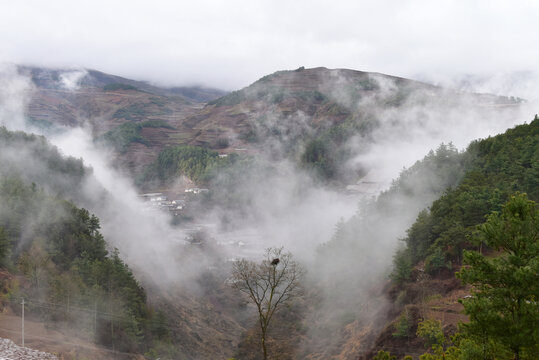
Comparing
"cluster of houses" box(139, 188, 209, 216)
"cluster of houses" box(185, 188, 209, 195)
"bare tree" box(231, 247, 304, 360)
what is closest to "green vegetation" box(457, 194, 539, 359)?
"bare tree" box(231, 247, 304, 360)

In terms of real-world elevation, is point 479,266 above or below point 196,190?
above

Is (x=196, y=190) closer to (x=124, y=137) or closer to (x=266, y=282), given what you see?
(x=124, y=137)

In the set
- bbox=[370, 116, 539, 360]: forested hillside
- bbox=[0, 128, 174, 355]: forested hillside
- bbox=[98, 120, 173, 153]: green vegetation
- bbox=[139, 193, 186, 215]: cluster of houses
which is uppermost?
bbox=[98, 120, 173, 153]: green vegetation

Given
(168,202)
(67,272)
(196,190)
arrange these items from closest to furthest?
(67,272) < (168,202) < (196,190)

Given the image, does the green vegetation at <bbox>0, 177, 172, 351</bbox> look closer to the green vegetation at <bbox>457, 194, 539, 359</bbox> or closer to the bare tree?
the bare tree

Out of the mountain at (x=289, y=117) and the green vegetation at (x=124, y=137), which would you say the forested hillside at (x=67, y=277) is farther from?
the green vegetation at (x=124, y=137)

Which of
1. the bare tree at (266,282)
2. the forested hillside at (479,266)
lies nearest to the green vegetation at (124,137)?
the bare tree at (266,282)

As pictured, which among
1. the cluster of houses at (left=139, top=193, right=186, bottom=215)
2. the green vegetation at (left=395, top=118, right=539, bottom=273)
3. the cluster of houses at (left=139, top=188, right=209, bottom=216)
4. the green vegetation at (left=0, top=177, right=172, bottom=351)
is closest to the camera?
the green vegetation at (left=0, top=177, right=172, bottom=351)

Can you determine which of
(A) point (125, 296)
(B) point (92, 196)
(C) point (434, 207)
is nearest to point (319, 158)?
(B) point (92, 196)

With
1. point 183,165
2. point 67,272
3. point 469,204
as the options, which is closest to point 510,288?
point 469,204

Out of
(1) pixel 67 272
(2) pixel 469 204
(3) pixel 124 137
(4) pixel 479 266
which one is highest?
(3) pixel 124 137

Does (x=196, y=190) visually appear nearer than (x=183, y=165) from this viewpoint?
Yes

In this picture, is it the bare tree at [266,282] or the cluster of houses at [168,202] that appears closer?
the bare tree at [266,282]

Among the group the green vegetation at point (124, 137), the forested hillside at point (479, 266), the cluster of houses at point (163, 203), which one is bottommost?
the cluster of houses at point (163, 203)
